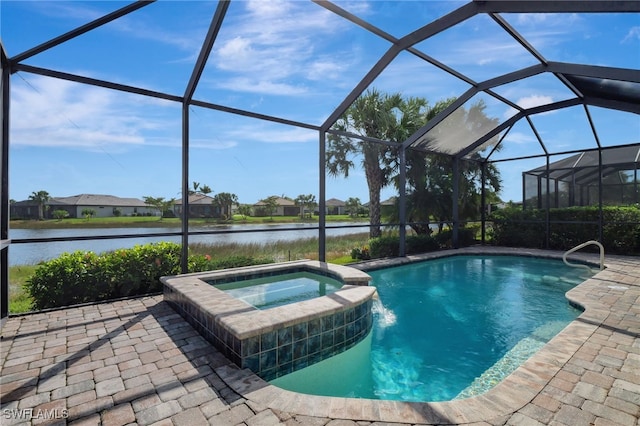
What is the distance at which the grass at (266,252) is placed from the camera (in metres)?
4.77

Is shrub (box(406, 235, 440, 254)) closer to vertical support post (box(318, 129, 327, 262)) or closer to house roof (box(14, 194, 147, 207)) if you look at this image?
vertical support post (box(318, 129, 327, 262))

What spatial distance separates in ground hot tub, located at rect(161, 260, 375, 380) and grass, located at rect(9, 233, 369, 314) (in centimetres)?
218

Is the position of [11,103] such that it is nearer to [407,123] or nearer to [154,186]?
[154,186]

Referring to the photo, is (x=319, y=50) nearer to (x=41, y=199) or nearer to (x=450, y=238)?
(x=41, y=199)

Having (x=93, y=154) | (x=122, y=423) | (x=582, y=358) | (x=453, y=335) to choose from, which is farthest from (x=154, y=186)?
(x=582, y=358)

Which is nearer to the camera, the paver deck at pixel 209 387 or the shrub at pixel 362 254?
the paver deck at pixel 209 387

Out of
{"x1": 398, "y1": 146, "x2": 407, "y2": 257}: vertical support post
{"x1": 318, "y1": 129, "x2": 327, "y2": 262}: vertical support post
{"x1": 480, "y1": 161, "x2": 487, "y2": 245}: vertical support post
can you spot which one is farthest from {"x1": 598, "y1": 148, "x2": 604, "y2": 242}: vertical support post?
{"x1": 318, "y1": 129, "x2": 327, "y2": 262}: vertical support post

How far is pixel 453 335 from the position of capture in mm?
4422

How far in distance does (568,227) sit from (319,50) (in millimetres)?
10582

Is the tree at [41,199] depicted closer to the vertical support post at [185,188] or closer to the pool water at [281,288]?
the vertical support post at [185,188]

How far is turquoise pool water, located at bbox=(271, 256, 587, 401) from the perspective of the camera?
320 centimetres

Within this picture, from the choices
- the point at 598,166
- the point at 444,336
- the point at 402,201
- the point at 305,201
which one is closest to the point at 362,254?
the point at 402,201

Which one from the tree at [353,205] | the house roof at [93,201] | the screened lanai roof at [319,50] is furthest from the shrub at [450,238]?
the tree at [353,205]

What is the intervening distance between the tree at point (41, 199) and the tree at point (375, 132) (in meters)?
9.21
